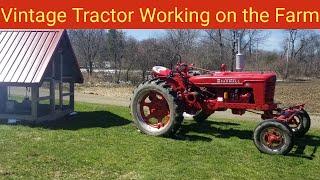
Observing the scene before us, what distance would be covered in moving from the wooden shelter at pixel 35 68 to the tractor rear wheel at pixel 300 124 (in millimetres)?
6828

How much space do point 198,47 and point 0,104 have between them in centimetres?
4268

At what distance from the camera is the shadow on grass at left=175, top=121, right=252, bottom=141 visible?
38.0 ft

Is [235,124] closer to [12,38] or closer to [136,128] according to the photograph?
[136,128]

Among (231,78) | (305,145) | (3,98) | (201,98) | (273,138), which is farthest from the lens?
(3,98)

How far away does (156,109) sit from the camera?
39.5ft

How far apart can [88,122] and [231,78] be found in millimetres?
4934

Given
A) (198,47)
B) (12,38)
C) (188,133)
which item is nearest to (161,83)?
(188,133)

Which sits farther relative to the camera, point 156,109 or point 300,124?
point 156,109

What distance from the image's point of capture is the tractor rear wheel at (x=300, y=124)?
11495 millimetres

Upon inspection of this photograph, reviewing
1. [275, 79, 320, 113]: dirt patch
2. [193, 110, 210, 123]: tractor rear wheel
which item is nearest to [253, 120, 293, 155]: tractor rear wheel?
[193, 110, 210, 123]: tractor rear wheel

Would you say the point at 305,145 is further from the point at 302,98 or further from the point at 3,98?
the point at 302,98

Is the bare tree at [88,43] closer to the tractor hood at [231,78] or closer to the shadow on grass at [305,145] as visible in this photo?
the tractor hood at [231,78]

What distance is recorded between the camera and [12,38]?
14883 millimetres

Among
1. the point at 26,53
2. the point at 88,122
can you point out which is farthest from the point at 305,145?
the point at 26,53
